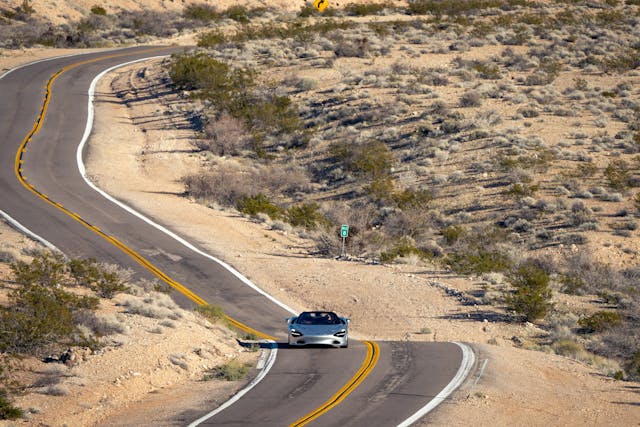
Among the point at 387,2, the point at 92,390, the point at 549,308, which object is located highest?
the point at 387,2

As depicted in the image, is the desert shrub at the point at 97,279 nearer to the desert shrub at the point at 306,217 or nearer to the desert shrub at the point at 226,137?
the desert shrub at the point at 306,217

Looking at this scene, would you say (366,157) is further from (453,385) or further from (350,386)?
(350,386)

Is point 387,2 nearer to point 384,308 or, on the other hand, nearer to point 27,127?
point 27,127

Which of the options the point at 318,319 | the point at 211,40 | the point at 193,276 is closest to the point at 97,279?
the point at 193,276

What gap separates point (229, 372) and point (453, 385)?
16.5ft

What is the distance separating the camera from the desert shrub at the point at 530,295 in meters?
27.6

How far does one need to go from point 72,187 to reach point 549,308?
2289cm

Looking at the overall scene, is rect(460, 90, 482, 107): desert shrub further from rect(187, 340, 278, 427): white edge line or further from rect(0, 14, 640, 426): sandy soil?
rect(187, 340, 278, 427): white edge line

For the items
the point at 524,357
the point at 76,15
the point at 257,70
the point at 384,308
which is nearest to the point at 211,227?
the point at 384,308

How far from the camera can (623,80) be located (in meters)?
56.9

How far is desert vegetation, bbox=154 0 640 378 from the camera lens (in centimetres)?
3269

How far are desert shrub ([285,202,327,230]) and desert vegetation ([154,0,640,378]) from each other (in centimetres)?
7

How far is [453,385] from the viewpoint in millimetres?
18797

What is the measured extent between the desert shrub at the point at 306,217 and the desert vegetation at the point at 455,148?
0.07 m
